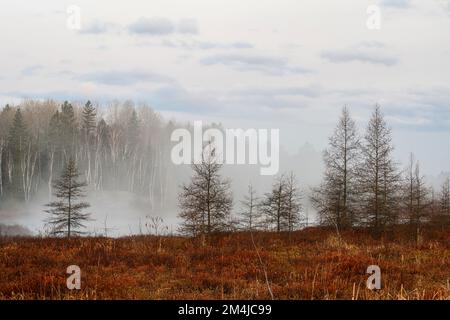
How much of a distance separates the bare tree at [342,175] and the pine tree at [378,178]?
94cm

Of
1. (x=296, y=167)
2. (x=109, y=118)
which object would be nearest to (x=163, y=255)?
(x=109, y=118)

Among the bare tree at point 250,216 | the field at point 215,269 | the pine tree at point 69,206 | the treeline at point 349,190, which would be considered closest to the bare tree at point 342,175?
the treeline at point 349,190

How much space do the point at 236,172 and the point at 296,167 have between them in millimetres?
46138

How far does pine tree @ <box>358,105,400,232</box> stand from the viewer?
20.9m

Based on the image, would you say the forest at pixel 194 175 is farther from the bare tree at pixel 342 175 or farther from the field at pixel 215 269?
the field at pixel 215 269

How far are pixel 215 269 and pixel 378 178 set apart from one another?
13.8 meters

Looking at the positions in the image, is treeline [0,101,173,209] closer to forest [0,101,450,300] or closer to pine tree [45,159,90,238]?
pine tree [45,159,90,238]

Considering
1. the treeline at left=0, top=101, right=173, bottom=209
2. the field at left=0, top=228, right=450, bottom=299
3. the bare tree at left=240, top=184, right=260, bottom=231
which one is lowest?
the field at left=0, top=228, right=450, bottom=299

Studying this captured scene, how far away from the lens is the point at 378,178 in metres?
21.7

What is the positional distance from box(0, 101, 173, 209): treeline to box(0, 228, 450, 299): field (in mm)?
54262

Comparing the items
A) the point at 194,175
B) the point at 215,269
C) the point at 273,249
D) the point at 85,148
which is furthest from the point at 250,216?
the point at 85,148

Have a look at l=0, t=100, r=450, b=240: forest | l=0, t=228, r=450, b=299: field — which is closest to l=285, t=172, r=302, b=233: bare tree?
l=0, t=100, r=450, b=240: forest

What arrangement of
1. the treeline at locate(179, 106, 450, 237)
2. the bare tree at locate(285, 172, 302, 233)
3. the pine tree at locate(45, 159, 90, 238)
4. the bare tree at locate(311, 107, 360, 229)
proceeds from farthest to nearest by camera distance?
the pine tree at locate(45, 159, 90, 238), the bare tree at locate(285, 172, 302, 233), the bare tree at locate(311, 107, 360, 229), the treeline at locate(179, 106, 450, 237)

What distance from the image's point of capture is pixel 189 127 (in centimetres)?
11056
